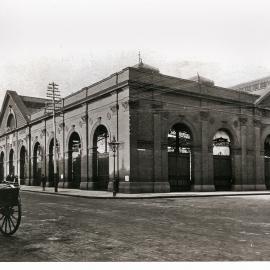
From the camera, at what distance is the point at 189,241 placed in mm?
8430

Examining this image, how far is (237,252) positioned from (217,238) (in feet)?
5.37

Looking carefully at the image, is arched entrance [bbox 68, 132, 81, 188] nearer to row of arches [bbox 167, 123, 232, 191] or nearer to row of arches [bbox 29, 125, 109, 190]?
row of arches [bbox 29, 125, 109, 190]

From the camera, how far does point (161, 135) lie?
1190 inches

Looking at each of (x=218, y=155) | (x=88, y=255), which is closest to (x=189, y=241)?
(x=88, y=255)

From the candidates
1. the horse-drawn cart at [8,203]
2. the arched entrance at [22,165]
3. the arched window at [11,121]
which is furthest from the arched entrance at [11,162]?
the horse-drawn cart at [8,203]

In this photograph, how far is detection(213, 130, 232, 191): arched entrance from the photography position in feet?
113

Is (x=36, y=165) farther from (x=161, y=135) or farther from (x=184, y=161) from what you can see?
(x=161, y=135)

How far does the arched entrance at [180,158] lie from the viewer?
31.7 metres

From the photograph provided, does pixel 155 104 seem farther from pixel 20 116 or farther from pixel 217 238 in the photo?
pixel 20 116

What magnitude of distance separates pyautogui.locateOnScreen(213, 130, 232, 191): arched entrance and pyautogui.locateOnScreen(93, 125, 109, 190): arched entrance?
31.2ft

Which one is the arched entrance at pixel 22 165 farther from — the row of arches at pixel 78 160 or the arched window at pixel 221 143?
the arched window at pixel 221 143

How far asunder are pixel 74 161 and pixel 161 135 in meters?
10.7

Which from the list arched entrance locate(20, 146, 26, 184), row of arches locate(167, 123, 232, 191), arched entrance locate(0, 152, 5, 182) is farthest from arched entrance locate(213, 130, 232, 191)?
arched entrance locate(0, 152, 5, 182)

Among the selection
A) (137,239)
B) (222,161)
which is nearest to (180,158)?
(222,161)
